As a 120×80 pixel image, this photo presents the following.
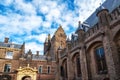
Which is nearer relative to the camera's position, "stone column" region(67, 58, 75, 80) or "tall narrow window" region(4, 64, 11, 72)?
"stone column" region(67, 58, 75, 80)

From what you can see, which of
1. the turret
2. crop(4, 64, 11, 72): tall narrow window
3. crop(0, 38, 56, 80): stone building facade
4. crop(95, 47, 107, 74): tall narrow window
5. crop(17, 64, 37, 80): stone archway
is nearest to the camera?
the turret

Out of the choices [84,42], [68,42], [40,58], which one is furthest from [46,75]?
[84,42]

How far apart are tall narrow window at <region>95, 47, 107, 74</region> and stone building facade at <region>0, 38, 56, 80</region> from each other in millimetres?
20712

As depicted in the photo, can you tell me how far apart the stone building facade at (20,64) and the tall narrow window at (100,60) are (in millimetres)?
20712

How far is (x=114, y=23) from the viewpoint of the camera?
45.9 ft

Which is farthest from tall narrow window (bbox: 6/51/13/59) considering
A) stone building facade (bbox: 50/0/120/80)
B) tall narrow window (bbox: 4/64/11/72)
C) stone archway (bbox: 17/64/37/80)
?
stone building facade (bbox: 50/0/120/80)

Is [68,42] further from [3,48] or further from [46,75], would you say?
[3,48]

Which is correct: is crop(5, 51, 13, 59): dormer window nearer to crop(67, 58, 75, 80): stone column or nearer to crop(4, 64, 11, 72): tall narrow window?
crop(4, 64, 11, 72): tall narrow window

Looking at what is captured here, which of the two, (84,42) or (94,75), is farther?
(84,42)

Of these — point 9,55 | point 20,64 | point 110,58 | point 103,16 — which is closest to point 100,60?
point 110,58

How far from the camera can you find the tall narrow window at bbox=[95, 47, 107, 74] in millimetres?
15648

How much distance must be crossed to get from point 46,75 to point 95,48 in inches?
868

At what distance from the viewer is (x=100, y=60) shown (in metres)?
16.4

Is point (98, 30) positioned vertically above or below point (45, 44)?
below
